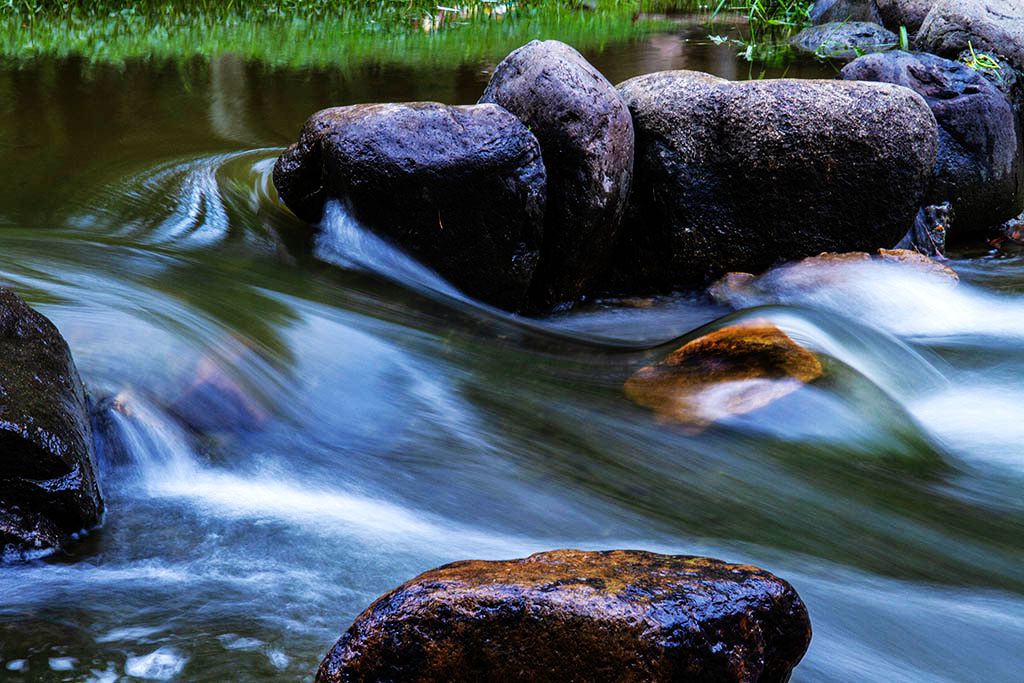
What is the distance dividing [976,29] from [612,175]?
457 cm

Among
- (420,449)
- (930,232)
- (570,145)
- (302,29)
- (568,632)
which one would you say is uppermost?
(302,29)

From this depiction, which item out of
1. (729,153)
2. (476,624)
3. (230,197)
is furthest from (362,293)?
(476,624)

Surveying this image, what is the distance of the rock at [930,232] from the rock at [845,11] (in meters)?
6.12

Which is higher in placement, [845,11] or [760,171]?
[845,11]

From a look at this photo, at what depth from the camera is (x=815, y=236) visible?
5266 mm

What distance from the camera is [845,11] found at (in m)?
11.8

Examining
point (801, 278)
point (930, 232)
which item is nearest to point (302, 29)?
point (930, 232)

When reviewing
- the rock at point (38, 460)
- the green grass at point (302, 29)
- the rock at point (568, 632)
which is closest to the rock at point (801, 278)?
the rock at point (568, 632)

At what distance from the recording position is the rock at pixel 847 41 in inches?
414

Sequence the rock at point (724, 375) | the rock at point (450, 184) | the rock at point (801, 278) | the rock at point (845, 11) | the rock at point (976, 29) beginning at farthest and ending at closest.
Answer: the rock at point (845, 11), the rock at point (976, 29), the rock at point (801, 278), the rock at point (450, 184), the rock at point (724, 375)

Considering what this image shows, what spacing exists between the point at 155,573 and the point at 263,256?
2575 mm

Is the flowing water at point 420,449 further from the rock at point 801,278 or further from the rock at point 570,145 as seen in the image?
the rock at point 570,145

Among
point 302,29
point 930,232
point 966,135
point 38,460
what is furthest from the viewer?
point 302,29

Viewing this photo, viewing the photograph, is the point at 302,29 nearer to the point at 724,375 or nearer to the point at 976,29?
the point at 976,29
